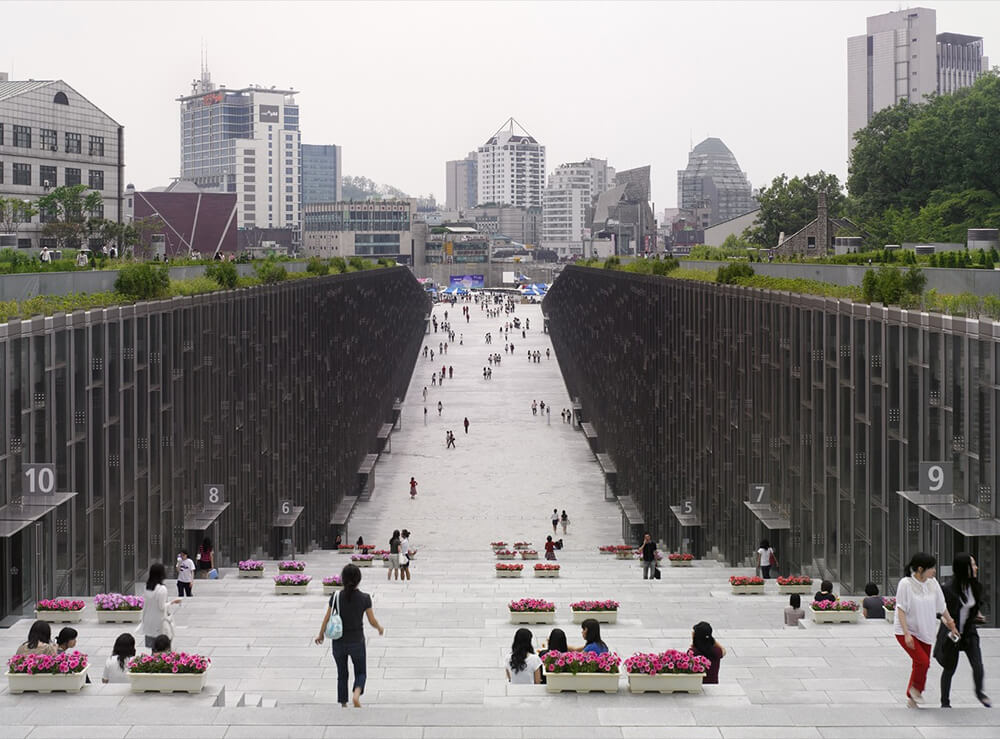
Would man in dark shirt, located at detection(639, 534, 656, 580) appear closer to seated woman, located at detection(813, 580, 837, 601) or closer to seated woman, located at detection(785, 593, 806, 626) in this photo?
seated woman, located at detection(813, 580, 837, 601)

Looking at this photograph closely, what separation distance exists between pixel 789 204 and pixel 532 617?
89.8m

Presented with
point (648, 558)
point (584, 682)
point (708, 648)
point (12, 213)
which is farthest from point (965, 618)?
point (12, 213)

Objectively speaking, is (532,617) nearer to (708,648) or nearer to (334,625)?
(708,648)

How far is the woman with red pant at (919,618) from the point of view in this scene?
11906 mm

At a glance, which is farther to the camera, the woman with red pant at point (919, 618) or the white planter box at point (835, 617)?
the white planter box at point (835, 617)

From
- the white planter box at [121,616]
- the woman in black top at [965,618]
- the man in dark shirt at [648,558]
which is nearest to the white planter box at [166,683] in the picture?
the white planter box at [121,616]

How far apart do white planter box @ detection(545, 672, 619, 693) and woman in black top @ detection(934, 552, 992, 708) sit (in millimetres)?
3113

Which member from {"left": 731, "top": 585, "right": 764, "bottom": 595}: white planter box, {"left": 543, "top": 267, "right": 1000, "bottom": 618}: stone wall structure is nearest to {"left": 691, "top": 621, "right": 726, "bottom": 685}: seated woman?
{"left": 543, "top": 267, "right": 1000, "bottom": 618}: stone wall structure

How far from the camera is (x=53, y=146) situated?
7762 centimetres

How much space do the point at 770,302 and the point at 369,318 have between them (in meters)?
40.4

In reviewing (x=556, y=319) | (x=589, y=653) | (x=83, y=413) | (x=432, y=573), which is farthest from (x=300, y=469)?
(x=556, y=319)

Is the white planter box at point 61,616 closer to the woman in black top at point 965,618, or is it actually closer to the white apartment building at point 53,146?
the woman in black top at point 965,618

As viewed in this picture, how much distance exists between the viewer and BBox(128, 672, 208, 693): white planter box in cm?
1225

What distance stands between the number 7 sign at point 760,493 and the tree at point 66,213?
4250 centimetres
